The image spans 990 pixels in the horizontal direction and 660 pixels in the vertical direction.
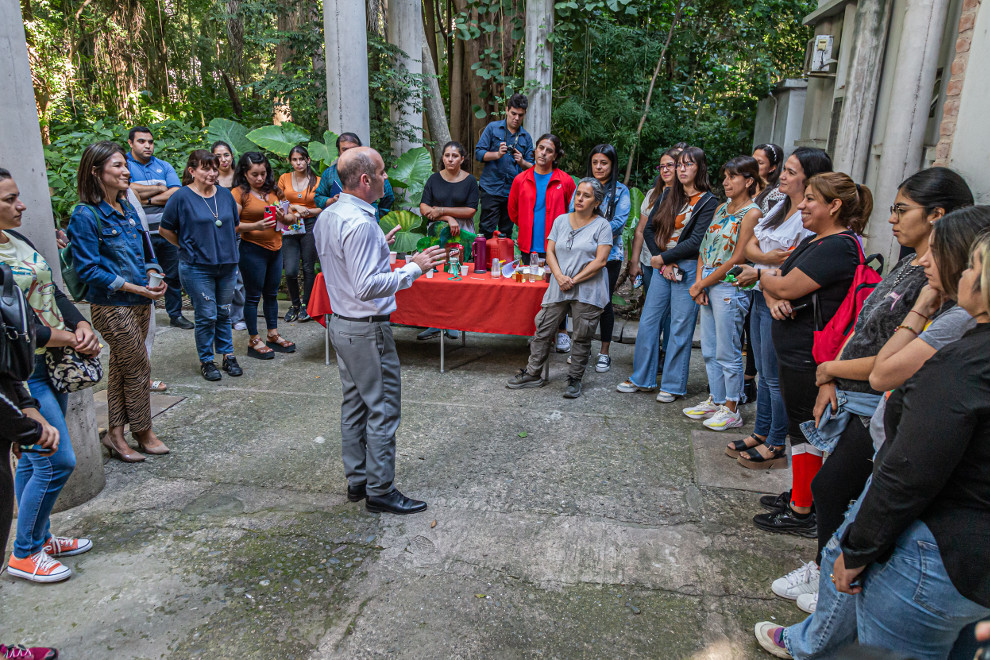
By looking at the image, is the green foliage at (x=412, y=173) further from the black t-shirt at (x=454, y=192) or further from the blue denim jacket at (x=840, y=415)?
the blue denim jacket at (x=840, y=415)

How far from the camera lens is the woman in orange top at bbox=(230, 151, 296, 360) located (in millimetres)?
5891

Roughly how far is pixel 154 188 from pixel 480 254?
328cm

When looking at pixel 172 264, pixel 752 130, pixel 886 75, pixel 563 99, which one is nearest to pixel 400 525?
pixel 172 264

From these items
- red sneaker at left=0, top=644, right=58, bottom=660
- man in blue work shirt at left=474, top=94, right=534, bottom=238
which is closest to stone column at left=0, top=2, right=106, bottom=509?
red sneaker at left=0, top=644, right=58, bottom=660

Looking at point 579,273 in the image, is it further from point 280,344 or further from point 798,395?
point 280,344

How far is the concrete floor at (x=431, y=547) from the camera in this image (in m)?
2.61

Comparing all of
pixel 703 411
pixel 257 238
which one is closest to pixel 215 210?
pixel 257 238

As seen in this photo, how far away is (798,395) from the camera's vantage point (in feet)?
10.5

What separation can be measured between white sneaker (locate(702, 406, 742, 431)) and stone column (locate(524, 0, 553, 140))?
4478mm

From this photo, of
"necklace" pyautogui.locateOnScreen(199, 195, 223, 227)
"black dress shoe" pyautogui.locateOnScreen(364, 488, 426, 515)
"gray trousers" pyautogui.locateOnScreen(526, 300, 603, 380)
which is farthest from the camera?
"necklace" pyautogui.locateOnScreen(199, 195, 223, 227)

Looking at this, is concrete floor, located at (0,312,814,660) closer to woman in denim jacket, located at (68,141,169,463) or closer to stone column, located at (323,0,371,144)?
woman in denim jacket, located at (68,141,169,463)

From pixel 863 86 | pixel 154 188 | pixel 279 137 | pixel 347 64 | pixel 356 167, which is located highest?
pixel 347 64

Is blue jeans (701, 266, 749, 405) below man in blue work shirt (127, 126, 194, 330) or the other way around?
below

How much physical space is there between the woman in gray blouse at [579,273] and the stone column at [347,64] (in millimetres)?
3361
